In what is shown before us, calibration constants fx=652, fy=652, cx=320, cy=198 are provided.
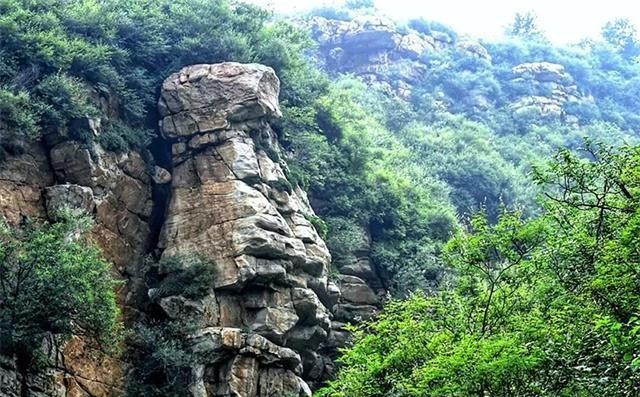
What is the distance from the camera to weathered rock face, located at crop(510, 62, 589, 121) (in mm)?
59719

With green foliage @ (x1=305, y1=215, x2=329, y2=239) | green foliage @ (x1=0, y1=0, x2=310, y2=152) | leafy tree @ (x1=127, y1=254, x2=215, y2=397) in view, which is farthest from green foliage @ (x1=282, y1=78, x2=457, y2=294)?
leafy tree @ (x1=127, y1=254, x2=215, y2=397)

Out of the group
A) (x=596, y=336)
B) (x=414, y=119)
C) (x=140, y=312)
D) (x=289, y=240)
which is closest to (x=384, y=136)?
(x=414, y=119)

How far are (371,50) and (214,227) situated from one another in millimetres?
44819

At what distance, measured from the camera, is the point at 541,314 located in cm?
1230

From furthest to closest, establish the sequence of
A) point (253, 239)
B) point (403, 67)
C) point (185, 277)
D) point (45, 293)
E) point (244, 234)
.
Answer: point (403, 67)
point (244, 234)
point (253, 239)
point (185, 277)
point (45, 293)

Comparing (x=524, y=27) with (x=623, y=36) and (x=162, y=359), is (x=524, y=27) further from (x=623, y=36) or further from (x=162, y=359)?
(x=162, y=359)

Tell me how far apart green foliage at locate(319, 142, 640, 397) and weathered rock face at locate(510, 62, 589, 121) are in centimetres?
4665

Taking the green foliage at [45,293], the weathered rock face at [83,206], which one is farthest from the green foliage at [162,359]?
the green foliage at [45,293]

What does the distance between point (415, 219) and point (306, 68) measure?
34.2 ft

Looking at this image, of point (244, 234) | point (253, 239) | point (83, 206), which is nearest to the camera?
point (83, 206)

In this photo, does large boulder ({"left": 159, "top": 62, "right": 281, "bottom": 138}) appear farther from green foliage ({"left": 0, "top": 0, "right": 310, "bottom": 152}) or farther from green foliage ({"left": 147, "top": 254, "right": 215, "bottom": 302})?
green foliage ({"left": 147, "top": 254, "right": 215, "bottom": 302})

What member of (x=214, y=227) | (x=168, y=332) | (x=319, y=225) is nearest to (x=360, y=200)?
(x=319, y=225)

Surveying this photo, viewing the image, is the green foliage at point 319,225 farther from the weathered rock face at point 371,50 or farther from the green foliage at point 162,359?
the weathered rock face at point 371,50

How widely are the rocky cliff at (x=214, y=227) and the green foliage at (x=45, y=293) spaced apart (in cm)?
119
